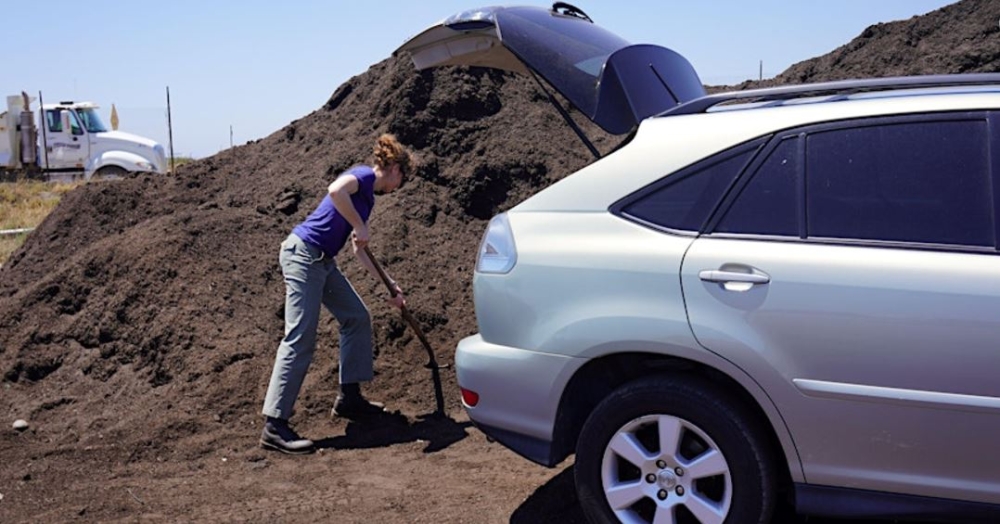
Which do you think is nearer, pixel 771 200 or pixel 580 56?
pixel 771 200

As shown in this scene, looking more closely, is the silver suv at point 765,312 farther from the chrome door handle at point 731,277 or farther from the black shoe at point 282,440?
the black shoe at point 282,440

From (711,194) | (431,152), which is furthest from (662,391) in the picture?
(431,152)

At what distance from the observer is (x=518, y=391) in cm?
432

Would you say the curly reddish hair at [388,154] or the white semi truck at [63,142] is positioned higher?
the white semi truck at [63,142]

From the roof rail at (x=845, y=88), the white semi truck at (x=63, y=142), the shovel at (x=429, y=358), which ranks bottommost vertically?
the shovel at (x=429, y=358)

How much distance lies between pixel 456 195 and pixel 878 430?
19.0ft

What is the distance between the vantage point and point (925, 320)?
11.5 feet

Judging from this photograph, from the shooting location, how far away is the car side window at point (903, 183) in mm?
3602

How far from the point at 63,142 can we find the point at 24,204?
21.7 feet

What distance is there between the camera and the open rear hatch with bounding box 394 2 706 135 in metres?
5.04

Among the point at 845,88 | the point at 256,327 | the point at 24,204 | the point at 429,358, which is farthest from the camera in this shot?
the point at 24,204

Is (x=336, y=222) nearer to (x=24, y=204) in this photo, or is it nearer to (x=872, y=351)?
(x=872, y=351)

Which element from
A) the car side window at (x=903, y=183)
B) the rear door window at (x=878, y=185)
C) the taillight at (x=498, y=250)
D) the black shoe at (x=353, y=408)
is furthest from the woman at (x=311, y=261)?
the car side window at (x=903, y=183)

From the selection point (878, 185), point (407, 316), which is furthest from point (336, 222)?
point (878, 185)
